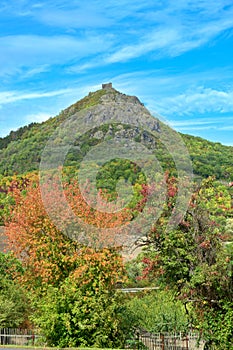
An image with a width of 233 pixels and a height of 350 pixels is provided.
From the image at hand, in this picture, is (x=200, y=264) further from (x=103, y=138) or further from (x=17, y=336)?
(x=103, y=138)

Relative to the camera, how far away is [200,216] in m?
14.9

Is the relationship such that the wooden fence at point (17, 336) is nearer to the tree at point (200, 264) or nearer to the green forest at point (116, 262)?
the green forest at point (116, 262)

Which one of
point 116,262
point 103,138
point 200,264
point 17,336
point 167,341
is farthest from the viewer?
point 103,138

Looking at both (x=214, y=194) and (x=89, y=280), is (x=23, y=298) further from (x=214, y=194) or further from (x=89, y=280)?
(x=214, y=194)

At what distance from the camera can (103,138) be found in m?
33.3

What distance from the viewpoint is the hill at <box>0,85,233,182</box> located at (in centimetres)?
2769

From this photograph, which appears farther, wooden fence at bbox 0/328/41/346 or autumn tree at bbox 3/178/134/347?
wooden fence at bbox 0/328/41/346

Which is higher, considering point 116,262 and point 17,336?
point 116,262

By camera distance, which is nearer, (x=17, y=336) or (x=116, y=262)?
(x=116, y=262)

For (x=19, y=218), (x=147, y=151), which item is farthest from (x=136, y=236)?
(x=147, y=151)

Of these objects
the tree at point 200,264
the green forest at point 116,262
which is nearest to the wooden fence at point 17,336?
the green forest at point 116,262

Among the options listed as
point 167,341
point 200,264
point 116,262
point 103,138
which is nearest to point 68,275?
point 116,262

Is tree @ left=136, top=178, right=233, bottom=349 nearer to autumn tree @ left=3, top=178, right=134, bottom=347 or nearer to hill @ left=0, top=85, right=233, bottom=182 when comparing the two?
autumn tree @ left=3, top=178, right=134, bottom=347

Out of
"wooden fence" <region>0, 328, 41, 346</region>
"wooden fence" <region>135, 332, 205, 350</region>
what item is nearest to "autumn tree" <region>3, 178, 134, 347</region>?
"wooden fence" <region>135, 332, 205, 350</region>
